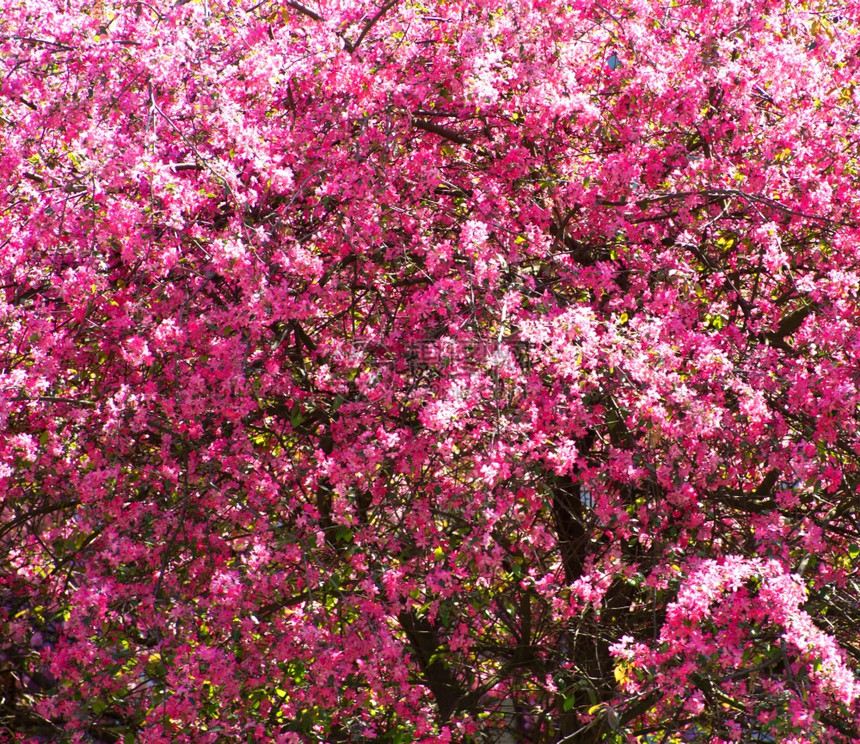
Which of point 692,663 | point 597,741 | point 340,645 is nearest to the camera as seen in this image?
point 692,663

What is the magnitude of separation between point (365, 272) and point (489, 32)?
1.44 m

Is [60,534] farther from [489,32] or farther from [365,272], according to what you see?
[489,32]

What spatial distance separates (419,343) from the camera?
16.6 feet

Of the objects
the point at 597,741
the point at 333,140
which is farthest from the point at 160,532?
the point at 597,741

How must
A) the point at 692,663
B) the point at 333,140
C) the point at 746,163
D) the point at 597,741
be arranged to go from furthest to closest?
the point at 597,741 → the point at 746,163 → the point at 333,140 → the point at 692,663

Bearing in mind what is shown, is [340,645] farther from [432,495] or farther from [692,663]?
[692,663]

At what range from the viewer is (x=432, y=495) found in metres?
5.27

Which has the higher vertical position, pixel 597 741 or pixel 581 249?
pixel 581 249

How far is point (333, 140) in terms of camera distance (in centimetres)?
538

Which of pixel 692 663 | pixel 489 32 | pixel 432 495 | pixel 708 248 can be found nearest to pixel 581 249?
pixel 708 248

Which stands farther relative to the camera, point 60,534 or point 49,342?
point 60,534

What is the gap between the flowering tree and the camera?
4832 mm

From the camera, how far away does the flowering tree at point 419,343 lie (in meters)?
4.83

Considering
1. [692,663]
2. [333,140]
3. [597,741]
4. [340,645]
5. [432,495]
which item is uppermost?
[333,140]
